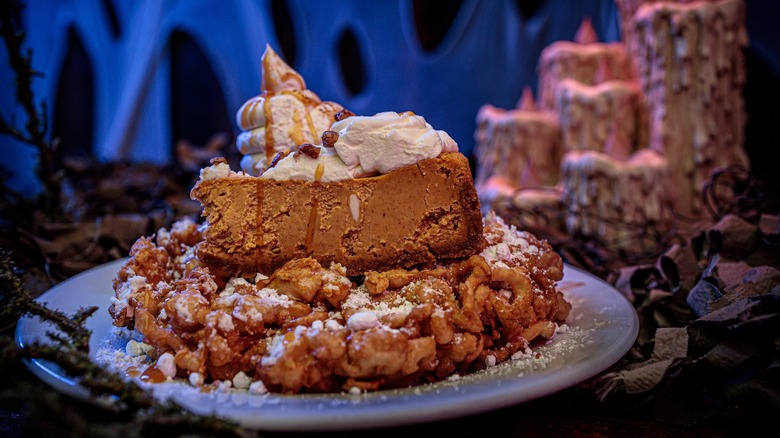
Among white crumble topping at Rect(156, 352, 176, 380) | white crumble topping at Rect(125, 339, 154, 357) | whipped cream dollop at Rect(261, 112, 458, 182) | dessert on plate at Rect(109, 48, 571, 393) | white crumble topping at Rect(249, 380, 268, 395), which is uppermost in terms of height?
whipped cream dollop at Rect(261, 112, 458, 182)

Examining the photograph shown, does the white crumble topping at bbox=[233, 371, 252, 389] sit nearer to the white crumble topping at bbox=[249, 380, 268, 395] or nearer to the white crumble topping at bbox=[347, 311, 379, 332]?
the white crumble topping at bbox=[249, 380, 268, 395]

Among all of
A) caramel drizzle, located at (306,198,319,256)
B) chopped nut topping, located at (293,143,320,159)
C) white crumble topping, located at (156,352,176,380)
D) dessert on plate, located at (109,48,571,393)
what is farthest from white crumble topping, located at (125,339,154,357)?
chopped nut topping, located at (293,143,320,159)

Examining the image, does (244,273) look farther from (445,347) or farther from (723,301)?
(723,301)

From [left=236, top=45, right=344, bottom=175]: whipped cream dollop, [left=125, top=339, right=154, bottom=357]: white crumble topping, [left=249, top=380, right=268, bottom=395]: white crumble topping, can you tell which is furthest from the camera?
[left=236, top=45, right=344, bottom=175]: whipped cream dollop

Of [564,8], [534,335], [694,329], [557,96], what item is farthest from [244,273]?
[564,8]

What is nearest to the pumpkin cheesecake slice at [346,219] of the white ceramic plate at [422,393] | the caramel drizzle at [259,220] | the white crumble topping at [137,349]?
the caramel drizzle at [259,220]

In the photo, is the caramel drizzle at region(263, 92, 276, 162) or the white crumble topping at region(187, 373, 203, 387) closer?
the white crumble topping at region(187, 373, 203, 387)

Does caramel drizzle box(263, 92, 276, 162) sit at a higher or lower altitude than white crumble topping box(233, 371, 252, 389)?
higher

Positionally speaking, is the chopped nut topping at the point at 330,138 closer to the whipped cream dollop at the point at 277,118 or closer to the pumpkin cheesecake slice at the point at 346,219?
the pumpkin cheesecake slice at the point at 346,219

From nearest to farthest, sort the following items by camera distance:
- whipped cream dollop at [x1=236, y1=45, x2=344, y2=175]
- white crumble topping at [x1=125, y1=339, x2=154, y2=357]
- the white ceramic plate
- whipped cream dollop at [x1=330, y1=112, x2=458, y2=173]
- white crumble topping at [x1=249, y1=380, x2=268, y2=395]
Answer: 1. the white ceramic plate
2. white crumble topping at [x1=249, y1=380, x2=268, y2=395]
3. white crumble topping at [x1=125, y1=339, x2=154, y2=357]
4. whipped cream dollop at [x1=330, y1=112, x2=458, y2=173]
5. whipped cream dollop at [x1=236, y1=45, x2=344, y2=175]
